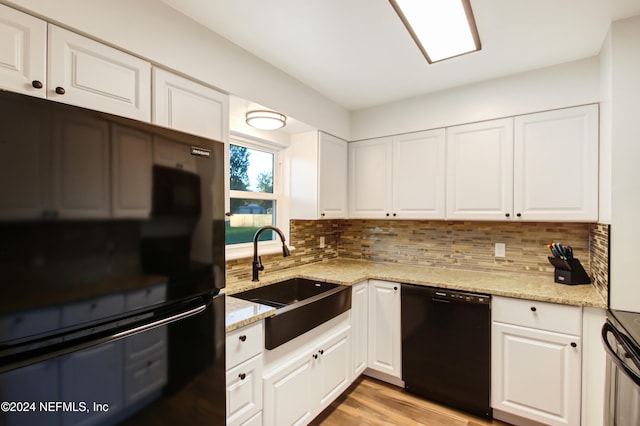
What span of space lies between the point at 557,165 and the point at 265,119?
205 cm

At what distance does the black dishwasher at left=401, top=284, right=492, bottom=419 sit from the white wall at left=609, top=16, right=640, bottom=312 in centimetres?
68

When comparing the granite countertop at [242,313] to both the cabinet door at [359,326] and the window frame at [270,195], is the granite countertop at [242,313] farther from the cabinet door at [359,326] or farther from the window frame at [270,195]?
the cabinet door at [359,326]

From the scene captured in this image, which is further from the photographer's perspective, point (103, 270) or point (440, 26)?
point (440, 26)

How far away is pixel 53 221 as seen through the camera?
0.74 metres

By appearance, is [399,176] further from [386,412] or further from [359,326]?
[386,412]

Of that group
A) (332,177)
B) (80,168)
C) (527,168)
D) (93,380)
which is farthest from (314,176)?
(93,380)

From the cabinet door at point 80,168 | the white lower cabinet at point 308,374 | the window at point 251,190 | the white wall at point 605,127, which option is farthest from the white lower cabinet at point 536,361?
the cabinet door at point 80,168

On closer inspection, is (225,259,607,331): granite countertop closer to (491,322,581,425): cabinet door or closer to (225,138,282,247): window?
(491,322,581,425): cabinet door

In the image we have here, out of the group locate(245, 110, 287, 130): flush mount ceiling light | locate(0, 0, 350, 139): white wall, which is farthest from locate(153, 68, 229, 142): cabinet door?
locate(245, 110, 287, 130): flush mount ceiling light

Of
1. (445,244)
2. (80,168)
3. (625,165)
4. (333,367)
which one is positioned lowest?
(333,367)

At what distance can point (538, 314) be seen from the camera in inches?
73.0

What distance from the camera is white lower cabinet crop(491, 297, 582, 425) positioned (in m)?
1.77

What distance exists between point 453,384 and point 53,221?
2.42 meters

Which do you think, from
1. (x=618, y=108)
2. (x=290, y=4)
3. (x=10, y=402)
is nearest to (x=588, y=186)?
(x=618, y=108)
